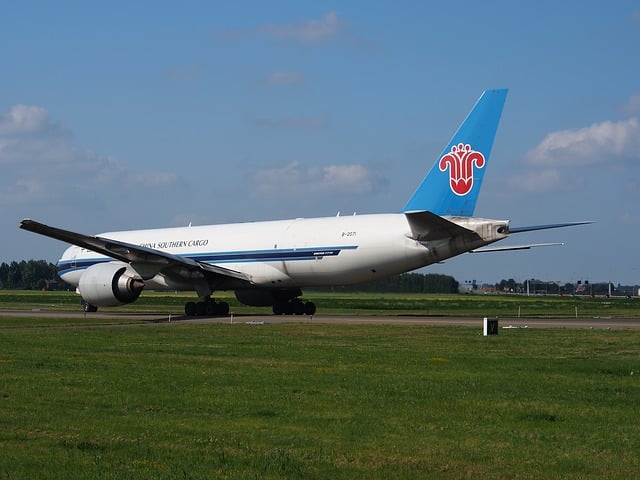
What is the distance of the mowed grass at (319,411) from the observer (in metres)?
9.45

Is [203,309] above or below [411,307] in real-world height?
below

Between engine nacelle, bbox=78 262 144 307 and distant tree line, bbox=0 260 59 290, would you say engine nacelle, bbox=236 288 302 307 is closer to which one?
engine nacelle, bbox=78 262 144 307

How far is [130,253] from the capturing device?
40375 mm

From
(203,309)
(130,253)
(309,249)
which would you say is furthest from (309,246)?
(130,253)

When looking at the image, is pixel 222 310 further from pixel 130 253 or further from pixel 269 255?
pixel 130 253

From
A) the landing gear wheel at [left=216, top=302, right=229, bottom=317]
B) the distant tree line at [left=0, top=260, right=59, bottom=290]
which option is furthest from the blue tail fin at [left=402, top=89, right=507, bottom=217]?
the distant tree line at [left=0, top=260, right=59, bottom=290]

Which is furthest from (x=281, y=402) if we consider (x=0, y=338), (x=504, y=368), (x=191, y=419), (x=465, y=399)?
(x=0, y=338)

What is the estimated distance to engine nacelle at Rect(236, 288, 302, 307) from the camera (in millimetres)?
45500

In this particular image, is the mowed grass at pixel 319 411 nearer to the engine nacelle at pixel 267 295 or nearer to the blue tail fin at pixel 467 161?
the blue tail fin at pixel 467 161

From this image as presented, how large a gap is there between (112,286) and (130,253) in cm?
160

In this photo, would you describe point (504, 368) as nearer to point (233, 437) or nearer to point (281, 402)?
point (281, 402)

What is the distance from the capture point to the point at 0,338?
2650cm

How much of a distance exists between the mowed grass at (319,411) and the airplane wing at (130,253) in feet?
49.3

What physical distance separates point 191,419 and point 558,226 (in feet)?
88.5
